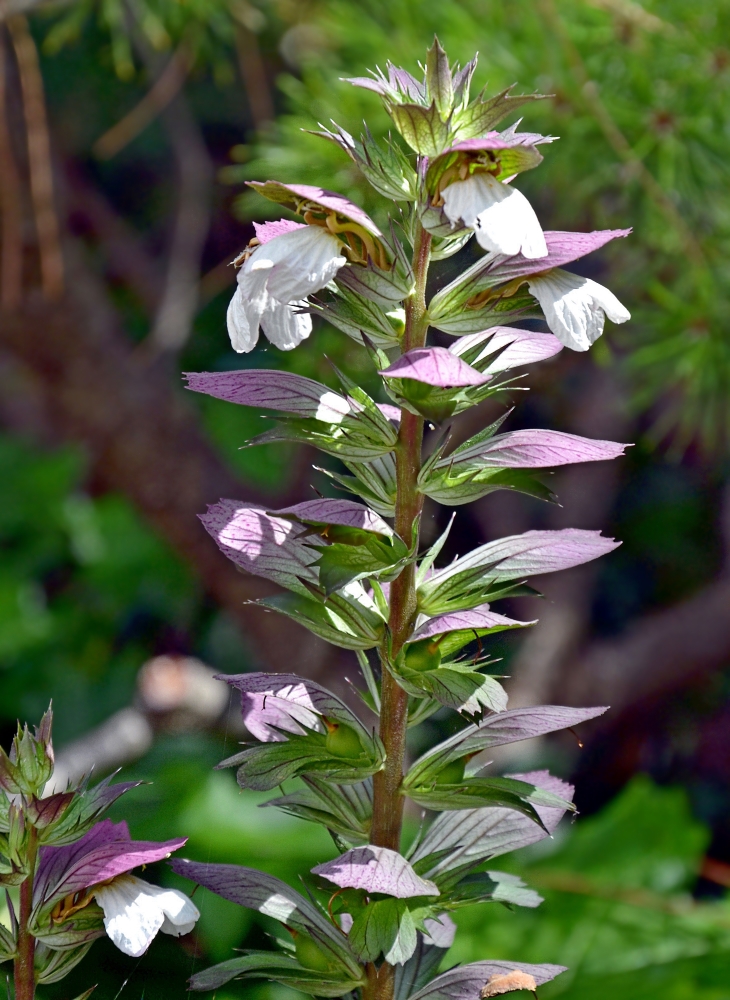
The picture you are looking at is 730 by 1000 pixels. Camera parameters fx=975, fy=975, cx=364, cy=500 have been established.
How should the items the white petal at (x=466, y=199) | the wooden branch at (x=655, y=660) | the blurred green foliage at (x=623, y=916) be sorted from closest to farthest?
the white petal at (x=466, y=199), the blurred green foliage at (x=623, y=916), the wooden branch at (x=655, y=660)

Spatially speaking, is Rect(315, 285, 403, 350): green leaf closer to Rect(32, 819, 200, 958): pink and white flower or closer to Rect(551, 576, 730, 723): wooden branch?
Rect(32, 819, 200, 958): pink and white flower

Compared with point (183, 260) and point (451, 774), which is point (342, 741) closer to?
point (451, 774)

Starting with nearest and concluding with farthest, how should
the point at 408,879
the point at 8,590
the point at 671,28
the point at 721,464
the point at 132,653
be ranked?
the point at 408,879 → the point at 671,28 → the point at 8,590 → the point at 132,653 → the point at 721,464

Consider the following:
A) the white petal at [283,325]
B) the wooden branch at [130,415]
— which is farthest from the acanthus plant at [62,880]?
the wooden branch at [130,415]

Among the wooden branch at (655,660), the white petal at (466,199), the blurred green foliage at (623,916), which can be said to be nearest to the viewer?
the white petal at (466,199)

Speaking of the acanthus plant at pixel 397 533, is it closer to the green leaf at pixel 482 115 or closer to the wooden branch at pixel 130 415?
the green leaf at pixel 482 115

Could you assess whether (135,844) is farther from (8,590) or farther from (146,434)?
(8,590)

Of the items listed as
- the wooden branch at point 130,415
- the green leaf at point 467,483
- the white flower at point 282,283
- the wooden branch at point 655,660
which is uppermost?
the white flower at point 282,283

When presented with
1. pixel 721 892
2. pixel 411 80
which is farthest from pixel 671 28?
pixel 721 892
